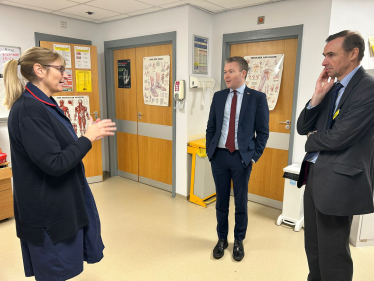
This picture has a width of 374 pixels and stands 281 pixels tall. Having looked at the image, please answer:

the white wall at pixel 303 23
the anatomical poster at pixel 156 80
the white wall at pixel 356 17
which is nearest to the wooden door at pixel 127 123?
the anatomical poster at pixel 156 80

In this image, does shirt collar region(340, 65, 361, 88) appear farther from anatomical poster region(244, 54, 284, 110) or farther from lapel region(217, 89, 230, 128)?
anatomical poster region(244, 54, 284, 110)

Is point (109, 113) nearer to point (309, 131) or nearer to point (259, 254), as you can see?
point (259, 254)

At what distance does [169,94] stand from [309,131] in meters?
2.31

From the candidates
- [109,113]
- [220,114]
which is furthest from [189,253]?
[109,113]

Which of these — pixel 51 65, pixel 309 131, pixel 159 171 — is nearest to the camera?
pixel 51 65

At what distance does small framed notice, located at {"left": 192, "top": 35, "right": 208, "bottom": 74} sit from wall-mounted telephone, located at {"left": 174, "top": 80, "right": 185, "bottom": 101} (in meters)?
0.24

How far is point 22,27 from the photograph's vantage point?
3465 millimetres

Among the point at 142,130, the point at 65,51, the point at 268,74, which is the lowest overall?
the point at 142,130

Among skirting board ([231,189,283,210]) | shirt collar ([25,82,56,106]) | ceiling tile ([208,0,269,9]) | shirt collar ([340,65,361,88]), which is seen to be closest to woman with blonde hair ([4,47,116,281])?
shirt collar ([25,82,56,106])

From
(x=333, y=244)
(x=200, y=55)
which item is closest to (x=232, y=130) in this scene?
(x=333, y=244)

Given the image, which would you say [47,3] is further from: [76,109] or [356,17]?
[356,17]

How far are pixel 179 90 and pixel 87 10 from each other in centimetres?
159

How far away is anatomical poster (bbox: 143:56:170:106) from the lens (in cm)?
369

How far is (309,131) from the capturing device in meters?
1.71
